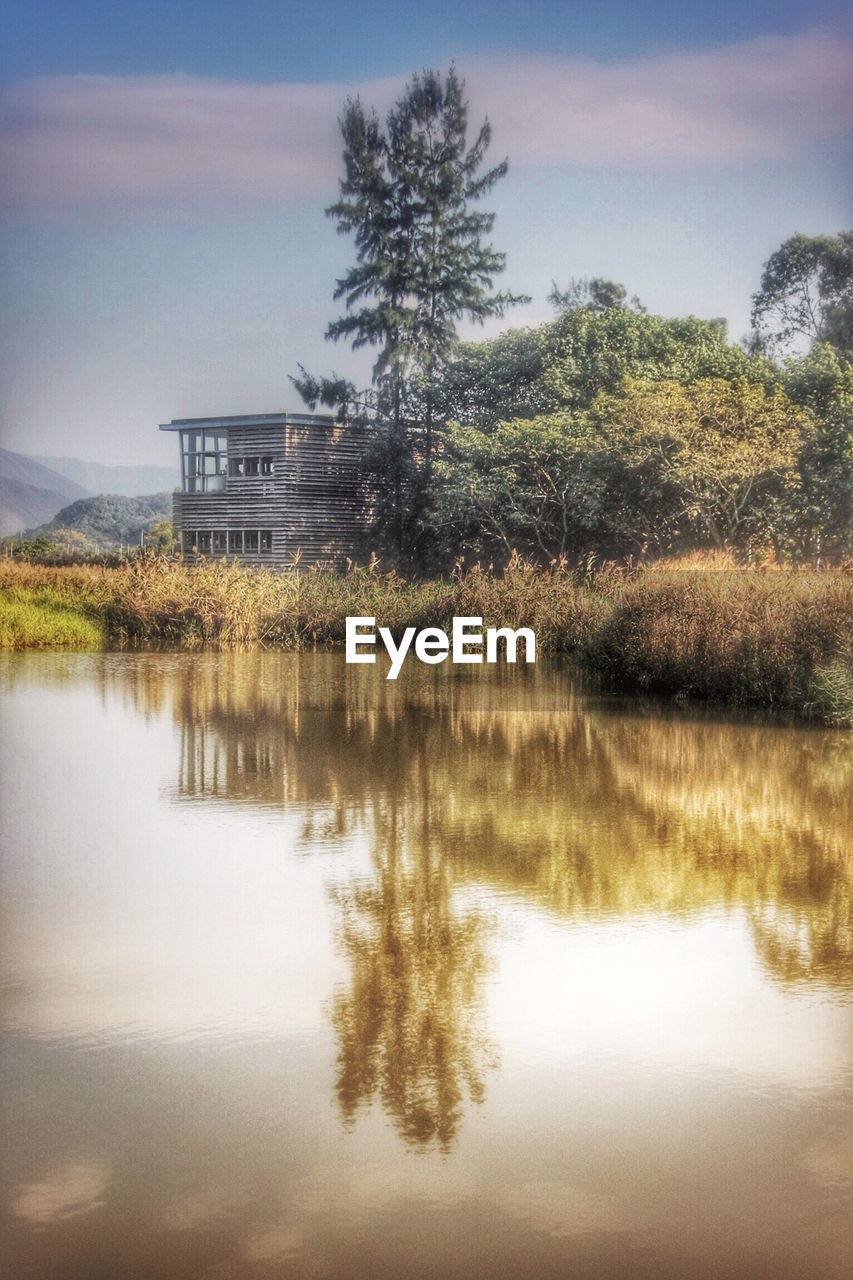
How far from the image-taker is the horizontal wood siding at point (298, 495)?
46531mm

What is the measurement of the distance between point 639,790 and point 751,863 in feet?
8.96

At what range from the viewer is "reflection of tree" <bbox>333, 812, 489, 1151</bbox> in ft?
15.1

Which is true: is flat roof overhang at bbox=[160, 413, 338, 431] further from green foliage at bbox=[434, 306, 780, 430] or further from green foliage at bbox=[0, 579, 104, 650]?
green foliage at bbox=[0, 579, 104, 650]

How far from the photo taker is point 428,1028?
5281 mm

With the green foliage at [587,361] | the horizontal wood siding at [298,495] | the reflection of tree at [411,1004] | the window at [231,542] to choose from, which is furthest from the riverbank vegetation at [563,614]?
A: the window at [231,542]

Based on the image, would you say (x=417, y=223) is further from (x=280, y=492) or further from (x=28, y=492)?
(x=28, y=492)

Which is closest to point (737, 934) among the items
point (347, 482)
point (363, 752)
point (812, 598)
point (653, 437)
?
point (363, 752)

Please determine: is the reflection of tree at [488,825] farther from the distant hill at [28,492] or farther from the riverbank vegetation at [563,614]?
the distant hill at [28,492]

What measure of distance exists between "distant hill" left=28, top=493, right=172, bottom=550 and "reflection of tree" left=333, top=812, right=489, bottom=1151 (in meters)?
104

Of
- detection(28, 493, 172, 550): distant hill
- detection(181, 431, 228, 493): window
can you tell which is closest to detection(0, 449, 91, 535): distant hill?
detection(28, 493, 172, 550): distant hill

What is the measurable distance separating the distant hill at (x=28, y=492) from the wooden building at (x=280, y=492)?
10060 cm

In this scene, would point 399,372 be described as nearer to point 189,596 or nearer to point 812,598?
point 189,596

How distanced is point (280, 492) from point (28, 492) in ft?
413

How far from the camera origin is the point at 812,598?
55.5ft
